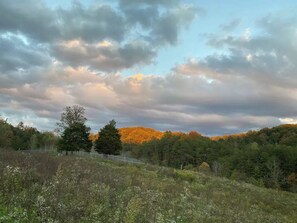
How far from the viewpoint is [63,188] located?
48.0 feet

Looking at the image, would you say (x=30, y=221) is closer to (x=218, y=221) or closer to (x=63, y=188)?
(x=63, y=188)

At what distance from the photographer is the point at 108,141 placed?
279ft

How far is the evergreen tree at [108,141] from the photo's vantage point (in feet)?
279

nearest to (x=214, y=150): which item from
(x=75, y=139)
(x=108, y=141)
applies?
(x=108, y=141)

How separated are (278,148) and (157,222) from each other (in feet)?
359

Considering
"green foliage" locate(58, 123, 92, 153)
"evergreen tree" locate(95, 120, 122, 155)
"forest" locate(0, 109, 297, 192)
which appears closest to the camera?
"green foliage" locate(58, 123, 92, 153)

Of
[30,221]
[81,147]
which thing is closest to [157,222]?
[30,221]

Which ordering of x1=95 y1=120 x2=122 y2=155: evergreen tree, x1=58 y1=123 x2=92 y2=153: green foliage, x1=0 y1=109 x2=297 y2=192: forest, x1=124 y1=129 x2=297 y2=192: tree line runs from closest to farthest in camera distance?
1. x1=58 y1=123 x2=92 y2=153: green foliage
2. x1=0 y1=109 x2=297 y2=192: forest
3. x1=95 y1=120 x2=122 y2=155: evergreen tree
4. x1=124 y1=129 x2=297 y2=192: tree line

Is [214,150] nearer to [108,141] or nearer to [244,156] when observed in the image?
[244,156]

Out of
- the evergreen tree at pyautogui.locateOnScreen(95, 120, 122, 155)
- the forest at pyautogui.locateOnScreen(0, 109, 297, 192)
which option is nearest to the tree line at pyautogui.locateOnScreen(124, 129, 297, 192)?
the forest at pyautogui.locateOnScreen(0, 109, 297, 192)

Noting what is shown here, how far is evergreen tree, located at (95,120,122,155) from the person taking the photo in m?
85.0

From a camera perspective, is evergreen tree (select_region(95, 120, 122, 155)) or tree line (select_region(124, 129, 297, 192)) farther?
tree line (select_region(124, 129, 297, 192))

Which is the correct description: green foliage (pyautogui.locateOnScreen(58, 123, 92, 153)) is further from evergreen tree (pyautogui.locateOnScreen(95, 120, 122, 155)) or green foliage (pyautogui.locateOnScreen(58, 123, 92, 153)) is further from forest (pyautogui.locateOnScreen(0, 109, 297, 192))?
evergreen tree (pyautogui.locateOnScreen(95, 120, 122, 155))

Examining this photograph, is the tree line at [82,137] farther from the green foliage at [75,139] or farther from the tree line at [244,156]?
the tree line at [244,156]
